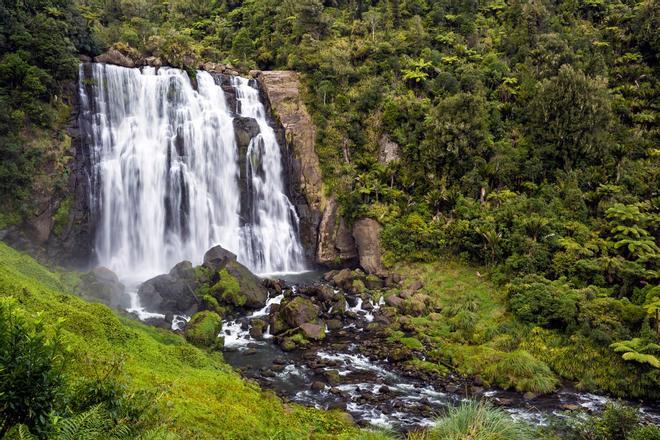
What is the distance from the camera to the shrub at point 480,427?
6277 mm

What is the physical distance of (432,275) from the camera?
2727 cm

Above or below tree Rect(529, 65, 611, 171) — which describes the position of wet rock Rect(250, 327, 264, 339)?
below

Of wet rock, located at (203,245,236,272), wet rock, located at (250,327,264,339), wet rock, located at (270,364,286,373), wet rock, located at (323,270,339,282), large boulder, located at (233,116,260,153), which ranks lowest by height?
wet rock, located at (270,364,286,373)

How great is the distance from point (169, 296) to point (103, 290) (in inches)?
121

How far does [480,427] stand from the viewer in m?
6.32

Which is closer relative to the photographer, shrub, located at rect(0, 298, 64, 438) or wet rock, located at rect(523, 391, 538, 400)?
shrub, located at rect(0, 298, 64, 438)

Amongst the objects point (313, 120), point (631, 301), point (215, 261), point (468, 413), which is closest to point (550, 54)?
point (313, 120)

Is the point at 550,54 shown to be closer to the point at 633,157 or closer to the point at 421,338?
the point at 633,157

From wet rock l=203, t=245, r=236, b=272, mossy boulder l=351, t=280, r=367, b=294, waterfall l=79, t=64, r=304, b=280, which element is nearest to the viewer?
wet rock l=203, t=245, r=236, b=272

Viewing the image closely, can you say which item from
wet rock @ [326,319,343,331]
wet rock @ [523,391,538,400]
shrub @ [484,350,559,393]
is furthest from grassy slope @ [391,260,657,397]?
wet rock @ [326,319,343,331]

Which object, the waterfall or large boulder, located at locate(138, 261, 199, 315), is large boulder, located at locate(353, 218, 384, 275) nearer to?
the waterfall

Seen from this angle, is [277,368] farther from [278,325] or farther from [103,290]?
[103,290]

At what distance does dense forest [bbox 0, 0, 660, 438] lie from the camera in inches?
768

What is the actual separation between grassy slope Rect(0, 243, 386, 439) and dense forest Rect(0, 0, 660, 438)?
8.69 meters
